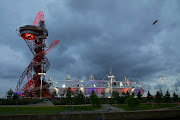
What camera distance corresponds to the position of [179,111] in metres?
31.1

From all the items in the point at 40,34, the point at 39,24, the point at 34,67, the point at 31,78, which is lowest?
the point at 31,78

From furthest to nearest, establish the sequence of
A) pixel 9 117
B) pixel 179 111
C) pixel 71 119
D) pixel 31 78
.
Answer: pixel 31 78 → pixel 179 111 → pixel 71 119 → pixel 9 117

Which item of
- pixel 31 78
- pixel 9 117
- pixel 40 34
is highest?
pixel 40 34

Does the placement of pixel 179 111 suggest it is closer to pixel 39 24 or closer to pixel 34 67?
pixel 34 67

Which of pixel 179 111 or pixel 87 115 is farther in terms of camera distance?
pixel 179 111

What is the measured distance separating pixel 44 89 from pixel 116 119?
79080mm

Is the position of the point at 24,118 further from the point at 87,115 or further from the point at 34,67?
the point at 34,67

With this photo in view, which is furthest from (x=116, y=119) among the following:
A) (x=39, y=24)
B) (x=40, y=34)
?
(x=39, y=24)

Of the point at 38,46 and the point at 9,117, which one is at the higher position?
the point at 38,46

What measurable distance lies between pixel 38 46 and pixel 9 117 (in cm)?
7967

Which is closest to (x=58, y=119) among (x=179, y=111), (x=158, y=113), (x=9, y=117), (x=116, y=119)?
(x=9, y=117)

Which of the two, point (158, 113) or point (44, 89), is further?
point (44, 89)

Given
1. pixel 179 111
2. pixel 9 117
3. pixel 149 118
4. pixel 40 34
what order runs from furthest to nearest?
pixel 40 34
pixel 179 111
pixel 149 118
pixel 9 117

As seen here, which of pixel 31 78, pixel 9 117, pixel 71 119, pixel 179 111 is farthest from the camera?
pixel 31 78
